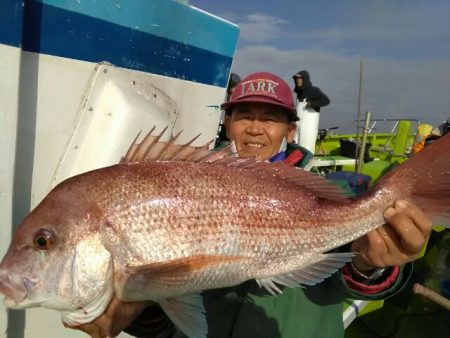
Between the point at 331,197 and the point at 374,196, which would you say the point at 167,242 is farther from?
the point at 374,196

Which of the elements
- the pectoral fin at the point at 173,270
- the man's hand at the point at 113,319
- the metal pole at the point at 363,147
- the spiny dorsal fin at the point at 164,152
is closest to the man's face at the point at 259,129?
the spiny dorsal fin at the point at 164,152

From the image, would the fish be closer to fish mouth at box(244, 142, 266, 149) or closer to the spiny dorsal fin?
the spiny dorsal fin

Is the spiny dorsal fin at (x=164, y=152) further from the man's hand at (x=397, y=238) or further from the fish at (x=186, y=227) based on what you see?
the man's hand at (x=397, y=238)

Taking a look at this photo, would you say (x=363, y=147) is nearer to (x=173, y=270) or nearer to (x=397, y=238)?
(x=397, y=238)

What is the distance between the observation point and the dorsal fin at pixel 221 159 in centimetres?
146

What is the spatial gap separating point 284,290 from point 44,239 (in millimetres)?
1177

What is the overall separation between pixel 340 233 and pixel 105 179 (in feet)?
3.08

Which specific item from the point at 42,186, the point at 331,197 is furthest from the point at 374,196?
the point at 42,186

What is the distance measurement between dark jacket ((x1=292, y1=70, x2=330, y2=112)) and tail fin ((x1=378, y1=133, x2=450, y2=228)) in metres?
6.01

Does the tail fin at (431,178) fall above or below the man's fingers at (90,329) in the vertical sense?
above

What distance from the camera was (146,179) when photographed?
139 cm

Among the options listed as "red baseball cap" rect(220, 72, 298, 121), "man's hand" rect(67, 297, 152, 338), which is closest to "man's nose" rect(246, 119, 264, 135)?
"red baseball cap" rect(220, 72, 298, 121)

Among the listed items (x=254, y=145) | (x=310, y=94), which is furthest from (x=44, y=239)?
(x=310, y=94)

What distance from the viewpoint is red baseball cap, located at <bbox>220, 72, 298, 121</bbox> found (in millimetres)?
2227
